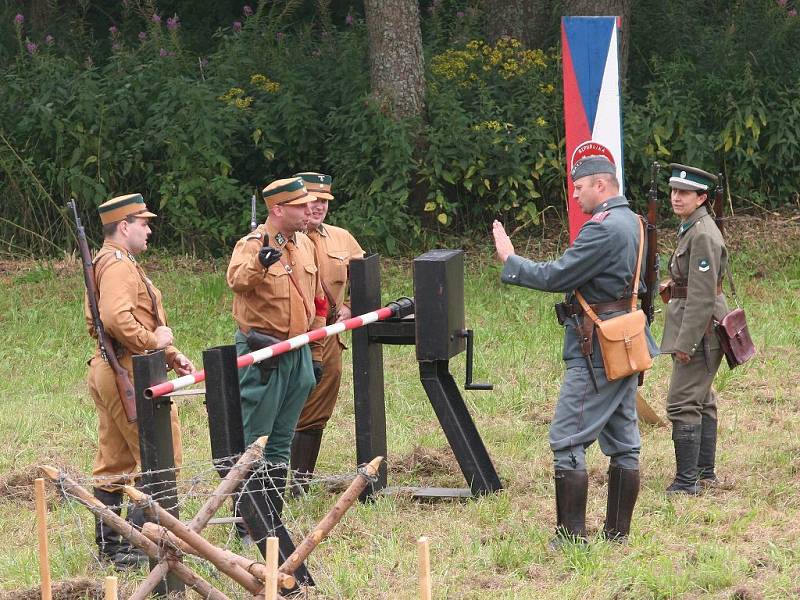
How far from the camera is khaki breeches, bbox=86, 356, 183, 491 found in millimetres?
6203

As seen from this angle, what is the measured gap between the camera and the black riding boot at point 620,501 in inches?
238

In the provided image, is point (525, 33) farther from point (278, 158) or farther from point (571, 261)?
point (571, 261)

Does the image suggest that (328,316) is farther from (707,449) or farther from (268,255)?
(707,449)

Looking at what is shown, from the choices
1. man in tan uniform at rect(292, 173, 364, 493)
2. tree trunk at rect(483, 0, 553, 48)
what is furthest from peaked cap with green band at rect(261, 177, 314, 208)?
tree trunk at rect(483, 0, 553, 48)

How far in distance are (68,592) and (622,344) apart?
8.97ft

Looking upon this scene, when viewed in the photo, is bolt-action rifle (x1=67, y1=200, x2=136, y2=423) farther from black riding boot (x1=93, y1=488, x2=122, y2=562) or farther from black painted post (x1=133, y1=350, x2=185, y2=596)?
black painted post (x1=133, y1=350, x2=185, y2=596)

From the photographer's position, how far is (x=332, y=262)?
7836 millimetres

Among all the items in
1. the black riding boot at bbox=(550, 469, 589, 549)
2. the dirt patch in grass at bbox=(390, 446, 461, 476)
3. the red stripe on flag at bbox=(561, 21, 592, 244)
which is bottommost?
the dirt patch in grass at bbox=(390, 446, 461, 476)

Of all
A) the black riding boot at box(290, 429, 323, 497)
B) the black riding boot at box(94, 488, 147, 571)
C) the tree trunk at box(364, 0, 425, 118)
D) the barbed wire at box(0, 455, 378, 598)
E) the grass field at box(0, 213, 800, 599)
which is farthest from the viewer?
the tree trunk at box(364, 0, 425, 118)

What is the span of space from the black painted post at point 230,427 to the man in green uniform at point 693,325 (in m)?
2.39

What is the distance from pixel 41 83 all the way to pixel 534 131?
5.60 m

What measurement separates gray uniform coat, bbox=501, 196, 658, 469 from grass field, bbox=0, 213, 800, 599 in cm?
52

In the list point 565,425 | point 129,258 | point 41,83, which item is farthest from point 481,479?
point 41,83

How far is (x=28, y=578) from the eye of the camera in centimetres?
579
